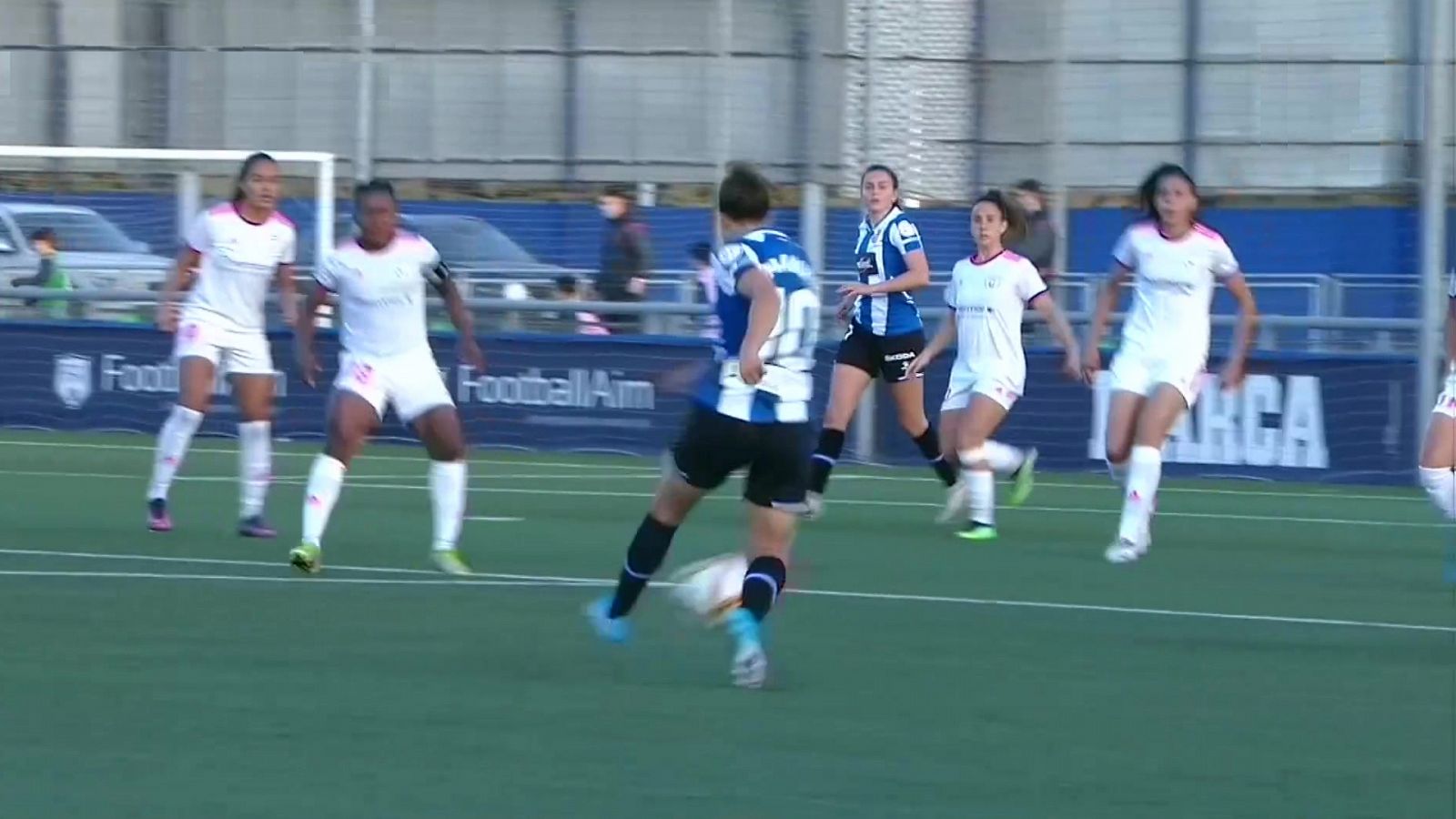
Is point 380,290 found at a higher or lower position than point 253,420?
higher

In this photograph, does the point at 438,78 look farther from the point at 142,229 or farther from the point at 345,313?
the point at 345,313

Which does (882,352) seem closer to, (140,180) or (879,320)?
(879,320)

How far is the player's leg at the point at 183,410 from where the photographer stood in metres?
13.1

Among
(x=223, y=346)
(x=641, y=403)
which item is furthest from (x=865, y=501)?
(x=223, y=346)

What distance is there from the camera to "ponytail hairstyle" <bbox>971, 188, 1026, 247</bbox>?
1361cm

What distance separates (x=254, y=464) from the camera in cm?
1309

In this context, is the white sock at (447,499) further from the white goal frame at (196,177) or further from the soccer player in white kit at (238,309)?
the white goal frame at (196,177)

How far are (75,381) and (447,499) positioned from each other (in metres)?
10.1

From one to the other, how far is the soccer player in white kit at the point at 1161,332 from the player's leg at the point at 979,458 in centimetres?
136

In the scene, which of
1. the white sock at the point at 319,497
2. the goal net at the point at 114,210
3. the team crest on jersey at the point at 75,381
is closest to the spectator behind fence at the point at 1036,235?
the goal net at the point at 114,210

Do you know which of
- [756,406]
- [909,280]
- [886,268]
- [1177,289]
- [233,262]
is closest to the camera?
[756,406]

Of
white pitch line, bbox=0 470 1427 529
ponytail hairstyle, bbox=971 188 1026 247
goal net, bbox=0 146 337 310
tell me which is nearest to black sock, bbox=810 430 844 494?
ponytail hairstyle, bbox=971 188 1026 247

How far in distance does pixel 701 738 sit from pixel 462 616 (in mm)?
2790

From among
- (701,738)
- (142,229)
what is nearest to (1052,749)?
(701,738)
